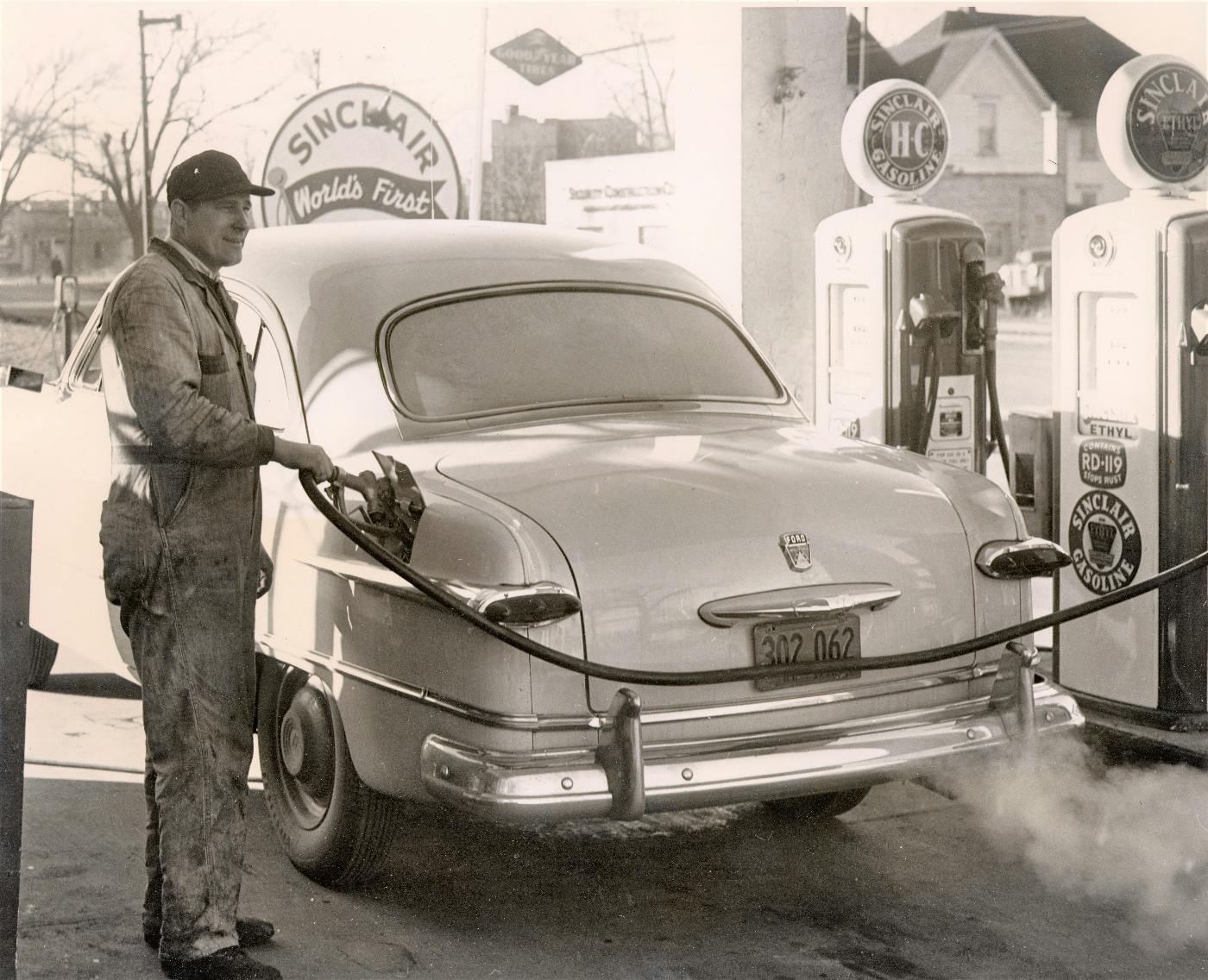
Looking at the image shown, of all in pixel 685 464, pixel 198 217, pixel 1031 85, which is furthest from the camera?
pixel 1031 85

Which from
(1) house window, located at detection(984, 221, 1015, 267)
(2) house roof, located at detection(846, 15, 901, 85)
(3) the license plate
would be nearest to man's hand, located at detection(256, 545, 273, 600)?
(3) the license plate

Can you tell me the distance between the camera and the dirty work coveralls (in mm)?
3803

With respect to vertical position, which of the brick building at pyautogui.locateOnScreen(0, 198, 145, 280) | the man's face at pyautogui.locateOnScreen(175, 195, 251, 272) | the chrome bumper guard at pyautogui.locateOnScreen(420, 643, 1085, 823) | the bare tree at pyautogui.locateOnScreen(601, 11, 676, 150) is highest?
the bare tree at pyautogui.locateOnScreen(601, 11, 676, 150)

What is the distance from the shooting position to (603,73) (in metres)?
14.2

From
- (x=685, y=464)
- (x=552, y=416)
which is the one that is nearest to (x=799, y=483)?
(x=685, y=464)

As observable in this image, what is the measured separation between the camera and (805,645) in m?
4.04

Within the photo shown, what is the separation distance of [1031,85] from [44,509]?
2047cm

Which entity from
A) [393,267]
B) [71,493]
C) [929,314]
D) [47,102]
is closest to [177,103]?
[47,102]

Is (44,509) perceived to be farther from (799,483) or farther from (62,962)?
(799,483)

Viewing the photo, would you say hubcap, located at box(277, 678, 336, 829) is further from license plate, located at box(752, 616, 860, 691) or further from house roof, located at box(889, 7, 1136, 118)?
house roof, located at box(889, 7, 1136, 118)

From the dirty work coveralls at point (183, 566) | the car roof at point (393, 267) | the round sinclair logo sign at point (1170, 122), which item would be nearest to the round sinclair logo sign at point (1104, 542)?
the round sinclair logo sign at point (1170, 122)

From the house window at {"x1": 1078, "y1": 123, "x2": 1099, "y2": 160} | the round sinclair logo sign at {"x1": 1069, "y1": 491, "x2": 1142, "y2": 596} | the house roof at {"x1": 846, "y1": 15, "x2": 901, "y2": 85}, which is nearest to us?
the round sinclair logo sign at {"x1": 1069, "y1": 491, "x2": 1142, "y2": 596}

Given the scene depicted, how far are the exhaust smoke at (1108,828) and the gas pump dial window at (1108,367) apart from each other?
124 centimetres

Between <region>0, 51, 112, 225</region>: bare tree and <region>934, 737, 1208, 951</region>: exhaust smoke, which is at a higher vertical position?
<region>0, 51, 112, 225</region>: bare tree
